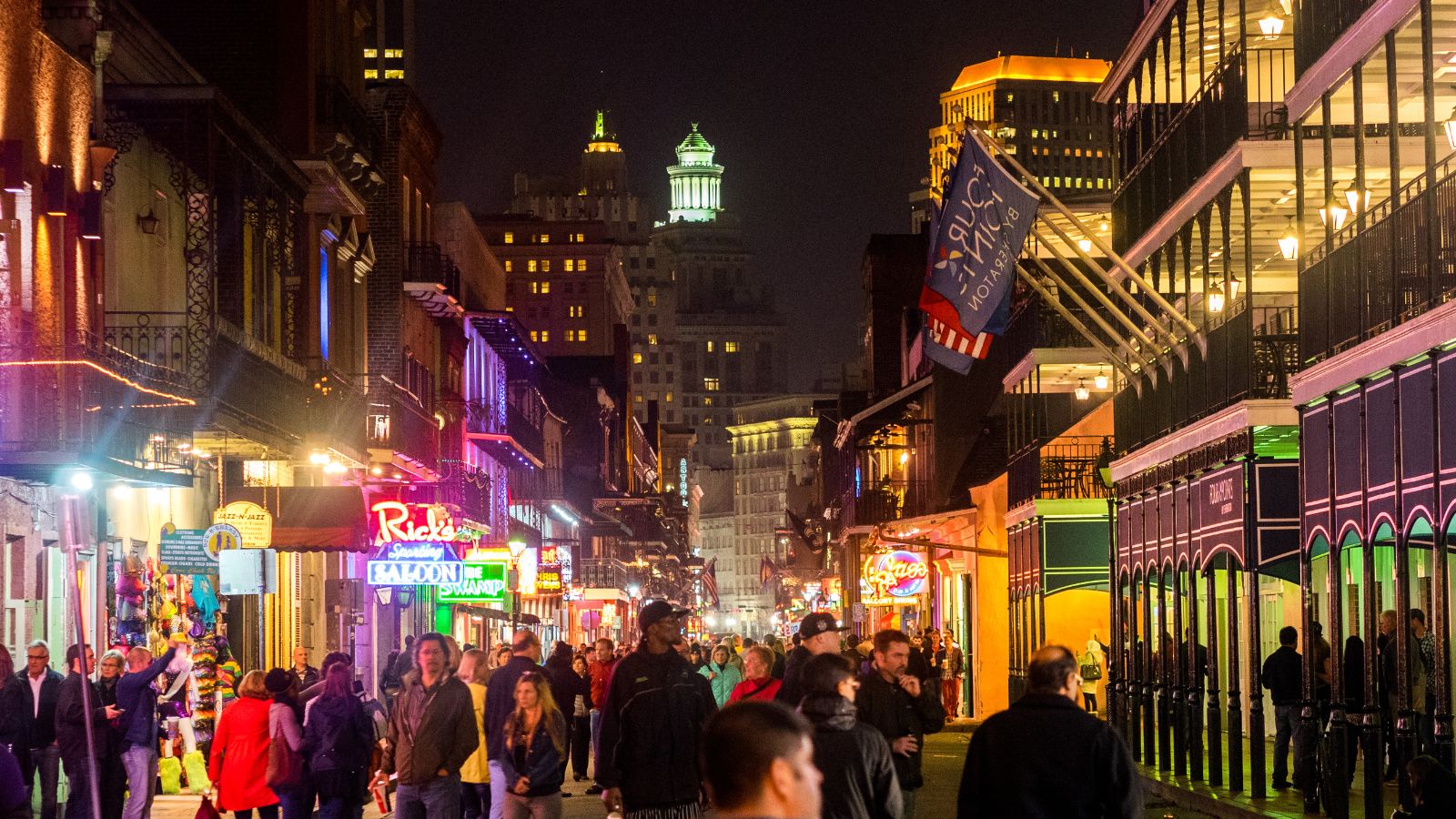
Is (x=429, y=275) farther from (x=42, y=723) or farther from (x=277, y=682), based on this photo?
(x=277, y=682)

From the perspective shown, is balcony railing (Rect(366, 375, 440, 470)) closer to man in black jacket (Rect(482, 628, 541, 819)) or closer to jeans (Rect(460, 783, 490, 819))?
jeans (Rect(460, 783, 490, 819))

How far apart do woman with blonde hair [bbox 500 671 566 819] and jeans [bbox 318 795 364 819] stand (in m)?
2.12

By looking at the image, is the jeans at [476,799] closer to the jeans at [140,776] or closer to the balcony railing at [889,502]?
the jeans at [140,776]

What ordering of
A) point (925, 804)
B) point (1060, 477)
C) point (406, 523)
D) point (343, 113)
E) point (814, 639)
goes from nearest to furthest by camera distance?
point (814, 639), point (925, 804), point (406, 523), point (343, 113), point (1060, 477)

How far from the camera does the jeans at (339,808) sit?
15828mm

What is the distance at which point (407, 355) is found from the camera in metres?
46.8

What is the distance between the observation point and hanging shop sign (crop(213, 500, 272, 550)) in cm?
2527

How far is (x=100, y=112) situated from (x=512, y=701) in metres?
10.6

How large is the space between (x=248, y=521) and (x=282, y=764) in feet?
32.4

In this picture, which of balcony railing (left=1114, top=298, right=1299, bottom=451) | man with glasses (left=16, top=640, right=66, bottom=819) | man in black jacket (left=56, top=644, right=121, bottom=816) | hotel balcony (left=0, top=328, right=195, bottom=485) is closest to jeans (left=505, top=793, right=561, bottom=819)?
man in black jacket (left=56, top=644, right=121, bottom=816)

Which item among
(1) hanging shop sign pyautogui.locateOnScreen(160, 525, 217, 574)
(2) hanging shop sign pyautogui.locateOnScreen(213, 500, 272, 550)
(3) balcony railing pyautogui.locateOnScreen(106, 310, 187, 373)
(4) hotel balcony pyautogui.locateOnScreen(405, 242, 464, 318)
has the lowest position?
(1) hanging shop sign pyautogui.locateOnScreen(160, 525, 217, 574)

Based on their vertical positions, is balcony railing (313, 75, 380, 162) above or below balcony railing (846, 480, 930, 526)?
above

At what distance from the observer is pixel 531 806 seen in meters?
14.1

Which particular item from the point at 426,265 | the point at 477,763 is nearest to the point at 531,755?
the point at 477,763
